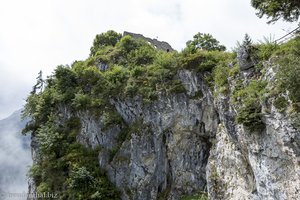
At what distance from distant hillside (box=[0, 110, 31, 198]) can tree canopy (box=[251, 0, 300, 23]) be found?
5893cm

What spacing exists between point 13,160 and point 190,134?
5692cm

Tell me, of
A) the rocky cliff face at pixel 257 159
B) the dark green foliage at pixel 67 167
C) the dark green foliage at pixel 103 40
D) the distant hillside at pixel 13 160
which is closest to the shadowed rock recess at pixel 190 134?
the rocky cliff face at pixel 257 159

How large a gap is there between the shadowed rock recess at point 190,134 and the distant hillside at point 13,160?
4040 cm

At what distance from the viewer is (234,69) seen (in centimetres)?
1702

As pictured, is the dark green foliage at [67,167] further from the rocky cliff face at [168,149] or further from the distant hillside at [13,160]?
the distant hillside at [13,160]

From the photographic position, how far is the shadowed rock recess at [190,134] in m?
13.5

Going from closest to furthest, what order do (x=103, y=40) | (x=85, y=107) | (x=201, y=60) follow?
(x=201, y=60)
(x=85, y=107)
(x=103, y=40)

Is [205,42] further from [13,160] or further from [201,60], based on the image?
[13,160]

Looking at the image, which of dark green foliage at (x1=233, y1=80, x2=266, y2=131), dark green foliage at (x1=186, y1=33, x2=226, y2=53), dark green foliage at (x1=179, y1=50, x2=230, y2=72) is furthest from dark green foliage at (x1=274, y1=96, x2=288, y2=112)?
dark green foliage at (x1=186, y1=33, x2=226, y2=53)

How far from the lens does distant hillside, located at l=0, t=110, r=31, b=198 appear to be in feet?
205

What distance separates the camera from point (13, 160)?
67.1 meters

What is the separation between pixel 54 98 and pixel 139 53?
364 inches

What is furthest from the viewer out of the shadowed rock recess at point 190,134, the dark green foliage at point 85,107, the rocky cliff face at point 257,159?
the dark green foliage at point 85,107

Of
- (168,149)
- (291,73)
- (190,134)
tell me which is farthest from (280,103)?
(168,149)
